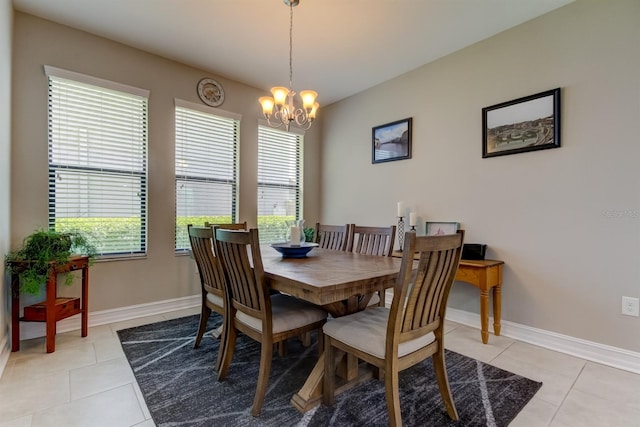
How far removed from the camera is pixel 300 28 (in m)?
2.76

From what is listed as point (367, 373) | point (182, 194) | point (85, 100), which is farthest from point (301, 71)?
point (367, 373)

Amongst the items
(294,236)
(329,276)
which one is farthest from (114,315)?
(329,276)

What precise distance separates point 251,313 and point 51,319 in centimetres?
176

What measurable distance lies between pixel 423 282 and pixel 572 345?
1.94 metres

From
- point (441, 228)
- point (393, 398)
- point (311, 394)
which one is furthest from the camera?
point (441, 228)

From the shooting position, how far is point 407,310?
1.42 meters

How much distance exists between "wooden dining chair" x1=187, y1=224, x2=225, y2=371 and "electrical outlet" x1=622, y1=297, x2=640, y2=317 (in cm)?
283

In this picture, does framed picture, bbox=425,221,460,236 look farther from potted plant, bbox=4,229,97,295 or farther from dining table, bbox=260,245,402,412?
potted plant, bbox=4,229,97,295

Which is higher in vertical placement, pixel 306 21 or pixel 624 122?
pixel 306 21

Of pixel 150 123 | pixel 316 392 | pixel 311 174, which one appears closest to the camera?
pixel 316 392

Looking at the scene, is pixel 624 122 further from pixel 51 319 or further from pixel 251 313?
pixel 51 319

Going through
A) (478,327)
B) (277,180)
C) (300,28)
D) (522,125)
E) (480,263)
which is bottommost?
(478,327)

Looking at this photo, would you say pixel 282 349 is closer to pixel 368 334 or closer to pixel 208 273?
pixel 208 273

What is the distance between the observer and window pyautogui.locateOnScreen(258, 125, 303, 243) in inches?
164
